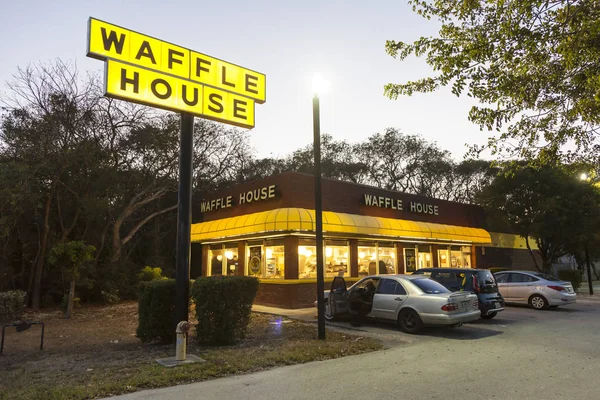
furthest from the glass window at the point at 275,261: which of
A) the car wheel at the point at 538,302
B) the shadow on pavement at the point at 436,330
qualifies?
the car wheel at the point at 538,302

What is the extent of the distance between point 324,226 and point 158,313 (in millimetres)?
9073

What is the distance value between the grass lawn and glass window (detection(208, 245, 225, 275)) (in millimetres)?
8253

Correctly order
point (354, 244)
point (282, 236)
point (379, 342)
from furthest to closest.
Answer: point (354, 244), point (282, 236), point (379, 342)

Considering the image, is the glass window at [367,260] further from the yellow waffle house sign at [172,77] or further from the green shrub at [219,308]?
the green shrub at [219,308]

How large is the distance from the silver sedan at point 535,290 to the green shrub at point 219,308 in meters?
12.4

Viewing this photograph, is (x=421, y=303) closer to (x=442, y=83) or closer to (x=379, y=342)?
(x=379, y=342)

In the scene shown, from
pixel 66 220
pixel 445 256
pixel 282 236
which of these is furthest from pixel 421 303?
pixel 66 220

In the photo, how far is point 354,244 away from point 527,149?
10290 mm

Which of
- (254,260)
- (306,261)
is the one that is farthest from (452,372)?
(254,260)

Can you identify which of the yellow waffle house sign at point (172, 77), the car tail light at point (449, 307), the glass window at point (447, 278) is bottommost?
the car tail light at point (449, 307)

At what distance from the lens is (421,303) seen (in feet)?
36.5

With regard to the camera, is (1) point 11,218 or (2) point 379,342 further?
(1) point 11,218

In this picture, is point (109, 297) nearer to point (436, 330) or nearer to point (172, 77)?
point (172, 77)

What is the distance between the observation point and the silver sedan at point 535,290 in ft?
52.8
